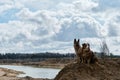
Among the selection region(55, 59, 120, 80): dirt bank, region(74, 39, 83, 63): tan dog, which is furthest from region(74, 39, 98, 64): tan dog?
region(55, 59, 120, 80): dirt bank

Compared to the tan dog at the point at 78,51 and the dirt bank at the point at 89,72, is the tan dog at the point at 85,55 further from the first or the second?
the dirt bank at the point at 89,72

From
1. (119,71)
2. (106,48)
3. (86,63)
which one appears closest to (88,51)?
(86,63)

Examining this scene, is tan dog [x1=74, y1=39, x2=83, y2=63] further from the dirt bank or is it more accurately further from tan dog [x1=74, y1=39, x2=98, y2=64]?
the dirt bank

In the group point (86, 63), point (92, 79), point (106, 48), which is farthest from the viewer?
point (106, 48)

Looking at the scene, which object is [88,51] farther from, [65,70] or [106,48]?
[106,48]

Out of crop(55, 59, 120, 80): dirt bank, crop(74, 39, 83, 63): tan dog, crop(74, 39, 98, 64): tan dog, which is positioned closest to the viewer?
crop(55, 59, 120, 80): dirt bank

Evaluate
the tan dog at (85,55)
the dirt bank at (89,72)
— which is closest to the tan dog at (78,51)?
the tan dog at (85,55)

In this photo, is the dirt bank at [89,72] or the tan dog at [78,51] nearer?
the dirt bank at [89,72]

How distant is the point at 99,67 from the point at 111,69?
3.20 ft

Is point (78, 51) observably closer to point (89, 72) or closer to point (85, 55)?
point (85, 55)

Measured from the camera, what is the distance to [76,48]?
22594 mm

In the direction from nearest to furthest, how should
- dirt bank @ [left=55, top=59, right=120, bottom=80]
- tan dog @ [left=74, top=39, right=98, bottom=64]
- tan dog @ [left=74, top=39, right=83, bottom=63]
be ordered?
dirt bank @ [left=55, top=59, right=120, bottom=80]
tan dog @ [left=74, top=39, right=98, bottom=64]
tan dog @ [left=74, top=39, right=83, bottom=63]

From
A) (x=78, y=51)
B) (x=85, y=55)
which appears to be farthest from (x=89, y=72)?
(x=78, y=51)

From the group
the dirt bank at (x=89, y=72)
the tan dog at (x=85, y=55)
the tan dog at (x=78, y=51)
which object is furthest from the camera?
the tan dog at (x=78, y=51)
